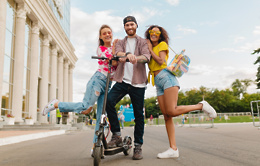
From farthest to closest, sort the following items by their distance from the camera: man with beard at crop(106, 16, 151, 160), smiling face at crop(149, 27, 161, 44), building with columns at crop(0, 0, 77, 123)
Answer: building with columns at crop(0, 0, 77, 123)
smiling face at crop(149, 27, 161, 44)
man with beard at crop(106, 16, 151, 160)

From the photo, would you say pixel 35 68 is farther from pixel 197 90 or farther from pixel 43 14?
pixel 197 90

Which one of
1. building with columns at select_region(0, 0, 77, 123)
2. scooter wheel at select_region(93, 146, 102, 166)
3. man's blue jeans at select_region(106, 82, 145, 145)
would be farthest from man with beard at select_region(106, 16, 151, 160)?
building with columns at select_region(0, 0, 77, 123)

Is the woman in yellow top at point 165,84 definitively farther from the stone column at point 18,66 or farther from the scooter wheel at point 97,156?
the stone column at point 18,66

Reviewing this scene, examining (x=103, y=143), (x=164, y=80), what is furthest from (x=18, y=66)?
(x=103, y=143)

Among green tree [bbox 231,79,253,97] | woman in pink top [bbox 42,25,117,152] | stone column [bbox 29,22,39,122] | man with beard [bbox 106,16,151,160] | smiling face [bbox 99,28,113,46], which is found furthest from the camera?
green tree [bbox 231,79,253,97]

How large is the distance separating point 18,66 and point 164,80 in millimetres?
17190

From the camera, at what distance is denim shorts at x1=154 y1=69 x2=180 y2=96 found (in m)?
3.83

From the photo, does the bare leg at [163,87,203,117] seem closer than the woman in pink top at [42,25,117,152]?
No

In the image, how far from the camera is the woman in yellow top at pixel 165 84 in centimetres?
379

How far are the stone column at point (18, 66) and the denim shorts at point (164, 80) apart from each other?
16636mm

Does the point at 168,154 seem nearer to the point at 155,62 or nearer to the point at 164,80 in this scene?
the point at 164,80

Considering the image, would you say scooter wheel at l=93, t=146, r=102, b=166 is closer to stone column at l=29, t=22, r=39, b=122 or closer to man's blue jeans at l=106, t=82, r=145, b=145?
man's blue jeans at l=106, t=82, r=145, b=145

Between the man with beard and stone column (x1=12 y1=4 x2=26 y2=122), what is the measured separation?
53.8ft

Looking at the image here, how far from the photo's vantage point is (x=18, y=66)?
18562 mm
